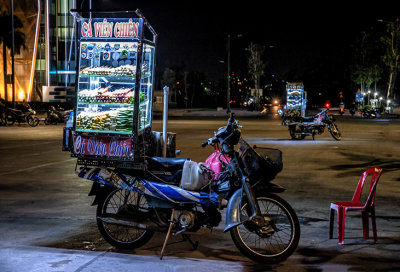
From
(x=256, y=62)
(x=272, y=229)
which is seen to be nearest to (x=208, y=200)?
(x=272, y=229)

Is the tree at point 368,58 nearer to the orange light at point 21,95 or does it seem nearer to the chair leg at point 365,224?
the orange light at point 21,95

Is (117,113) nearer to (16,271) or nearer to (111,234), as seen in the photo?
(111,234)

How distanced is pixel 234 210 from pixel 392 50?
63.1 m

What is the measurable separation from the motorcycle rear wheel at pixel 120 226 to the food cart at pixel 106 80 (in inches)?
27.4

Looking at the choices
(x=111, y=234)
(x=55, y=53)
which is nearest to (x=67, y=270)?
(x=111, y=234)

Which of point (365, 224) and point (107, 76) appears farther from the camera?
point (107, 76)

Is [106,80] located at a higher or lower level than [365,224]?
higher

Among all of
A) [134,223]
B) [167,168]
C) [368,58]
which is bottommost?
[134,223]

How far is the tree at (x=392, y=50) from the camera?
63.4m

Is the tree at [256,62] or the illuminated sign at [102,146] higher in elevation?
the tree at [256,62]

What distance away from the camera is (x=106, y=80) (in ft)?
24.0

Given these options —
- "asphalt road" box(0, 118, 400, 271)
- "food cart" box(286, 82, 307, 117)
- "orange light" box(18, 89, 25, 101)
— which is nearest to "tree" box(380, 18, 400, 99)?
"food cart" box(286, 82, 307, 117)

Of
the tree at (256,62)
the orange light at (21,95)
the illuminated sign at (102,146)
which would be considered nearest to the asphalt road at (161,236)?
the illuminated sign at (102,146)

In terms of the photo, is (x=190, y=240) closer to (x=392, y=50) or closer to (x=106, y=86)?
(x=106, y=86)
